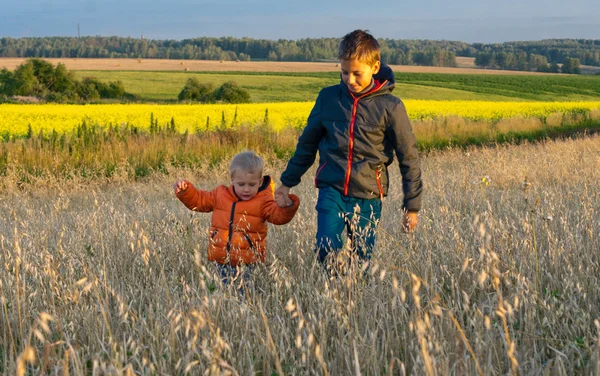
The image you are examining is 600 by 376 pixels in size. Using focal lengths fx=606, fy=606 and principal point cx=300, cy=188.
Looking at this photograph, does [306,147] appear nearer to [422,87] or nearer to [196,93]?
[196,93]

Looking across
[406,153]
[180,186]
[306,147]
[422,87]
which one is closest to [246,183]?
[180,186]

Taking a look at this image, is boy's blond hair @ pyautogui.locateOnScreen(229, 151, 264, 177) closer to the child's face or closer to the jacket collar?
the child's face

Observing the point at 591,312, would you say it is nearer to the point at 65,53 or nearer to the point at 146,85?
the point at 146,85

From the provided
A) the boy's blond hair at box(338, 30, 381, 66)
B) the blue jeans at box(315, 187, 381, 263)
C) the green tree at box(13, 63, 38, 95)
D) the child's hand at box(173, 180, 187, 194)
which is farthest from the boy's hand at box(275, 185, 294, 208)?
the green tree at box(13, 63, 38, 95)

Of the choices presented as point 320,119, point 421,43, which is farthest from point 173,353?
point 421,43

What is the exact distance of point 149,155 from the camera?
10.6m

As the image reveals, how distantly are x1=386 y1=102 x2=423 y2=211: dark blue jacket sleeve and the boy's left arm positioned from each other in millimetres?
685

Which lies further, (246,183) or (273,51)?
(273,51)

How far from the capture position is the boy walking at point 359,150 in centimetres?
358

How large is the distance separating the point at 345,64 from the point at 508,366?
1.90 metres

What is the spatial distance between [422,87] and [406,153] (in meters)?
53.1

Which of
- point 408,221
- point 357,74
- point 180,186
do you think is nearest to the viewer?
point 180,186

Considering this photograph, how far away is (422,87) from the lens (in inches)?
2163

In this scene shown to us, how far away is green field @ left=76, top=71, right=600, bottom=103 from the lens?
1849 inches
